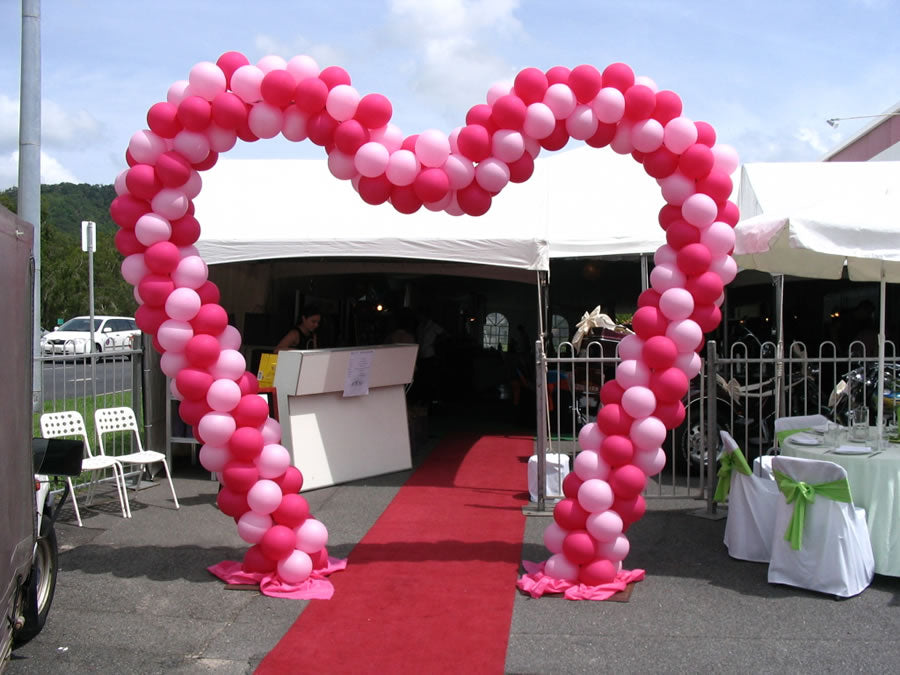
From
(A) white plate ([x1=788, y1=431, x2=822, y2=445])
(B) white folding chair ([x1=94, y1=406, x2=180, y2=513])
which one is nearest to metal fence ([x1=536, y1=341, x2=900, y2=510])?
(A) white plate ([x1=788, y1=431, x2=822, y2=445])

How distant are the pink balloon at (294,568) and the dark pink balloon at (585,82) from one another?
3459 mm

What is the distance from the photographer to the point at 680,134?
16.3 ft

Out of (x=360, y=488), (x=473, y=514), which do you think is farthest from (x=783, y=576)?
(x=360, y=488)

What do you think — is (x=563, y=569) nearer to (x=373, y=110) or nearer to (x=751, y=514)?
(x=751, y=514)

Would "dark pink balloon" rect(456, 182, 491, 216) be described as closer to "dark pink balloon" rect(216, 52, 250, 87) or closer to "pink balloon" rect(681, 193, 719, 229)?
"pink balloon" rect(681, 193, 719, 229)

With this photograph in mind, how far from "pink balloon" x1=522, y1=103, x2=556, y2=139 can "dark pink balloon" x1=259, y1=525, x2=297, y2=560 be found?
3.01 m

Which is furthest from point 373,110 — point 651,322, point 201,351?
point 651,322

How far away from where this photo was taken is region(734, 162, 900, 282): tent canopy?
5.30 meters

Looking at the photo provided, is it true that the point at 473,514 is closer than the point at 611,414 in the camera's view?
No

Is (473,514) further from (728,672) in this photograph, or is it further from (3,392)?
(3,392)

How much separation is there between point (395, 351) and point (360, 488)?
1.57m

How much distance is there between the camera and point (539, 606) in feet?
16.5

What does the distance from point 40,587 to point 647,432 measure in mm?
3715

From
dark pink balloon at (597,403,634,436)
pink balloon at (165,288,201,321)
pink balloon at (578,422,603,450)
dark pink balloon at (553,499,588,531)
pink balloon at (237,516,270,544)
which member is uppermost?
pink balloon at (165,288,201,321)
